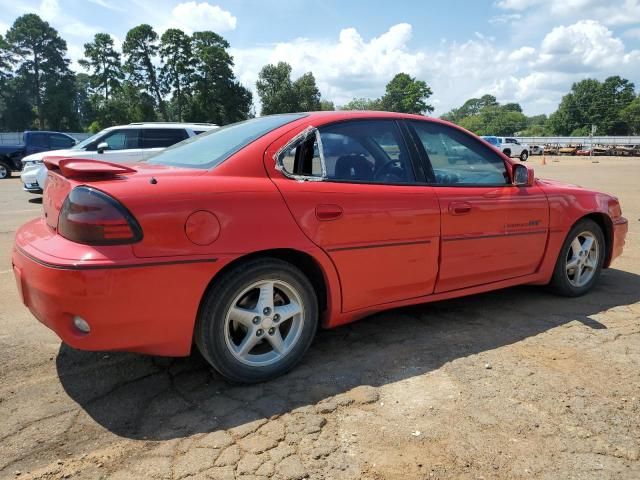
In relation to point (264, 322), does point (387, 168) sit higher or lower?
higher

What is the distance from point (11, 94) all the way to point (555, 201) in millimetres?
79216

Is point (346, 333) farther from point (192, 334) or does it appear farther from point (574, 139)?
point (574, 139)

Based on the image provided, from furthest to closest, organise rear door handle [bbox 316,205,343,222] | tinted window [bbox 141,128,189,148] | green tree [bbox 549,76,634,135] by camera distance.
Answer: green tree [bbox 549,76,634,135], tinted window [bbox 141,128,189,148], rear door handle [bbox 316,205,343,222]

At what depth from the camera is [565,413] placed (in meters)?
2.52

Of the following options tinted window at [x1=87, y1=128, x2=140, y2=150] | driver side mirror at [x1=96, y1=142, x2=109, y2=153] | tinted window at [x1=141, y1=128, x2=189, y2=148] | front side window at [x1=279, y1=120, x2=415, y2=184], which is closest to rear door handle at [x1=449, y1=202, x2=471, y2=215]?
front side window at [x1=279, y1=120, x2=415, y2=184]

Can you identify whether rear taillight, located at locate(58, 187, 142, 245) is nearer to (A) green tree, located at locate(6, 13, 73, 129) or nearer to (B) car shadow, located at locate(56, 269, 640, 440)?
(B) car shadow, located at locate(56, 269, 640, 440)

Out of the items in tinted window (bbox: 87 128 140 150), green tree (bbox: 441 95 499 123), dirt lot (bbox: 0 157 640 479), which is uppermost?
green tree (bbox: 441 95 499 123)

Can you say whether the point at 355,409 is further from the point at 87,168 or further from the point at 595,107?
the point at 595,107

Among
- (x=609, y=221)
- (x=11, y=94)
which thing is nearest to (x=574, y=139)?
(x=609, y=221)

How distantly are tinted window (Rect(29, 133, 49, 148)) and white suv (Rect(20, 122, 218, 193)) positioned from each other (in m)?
7.44

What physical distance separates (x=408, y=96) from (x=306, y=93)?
132 ft

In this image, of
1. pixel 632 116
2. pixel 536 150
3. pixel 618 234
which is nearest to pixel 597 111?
pixel 632 116

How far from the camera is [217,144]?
3.15 meters

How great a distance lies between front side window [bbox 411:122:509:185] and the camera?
351cm
